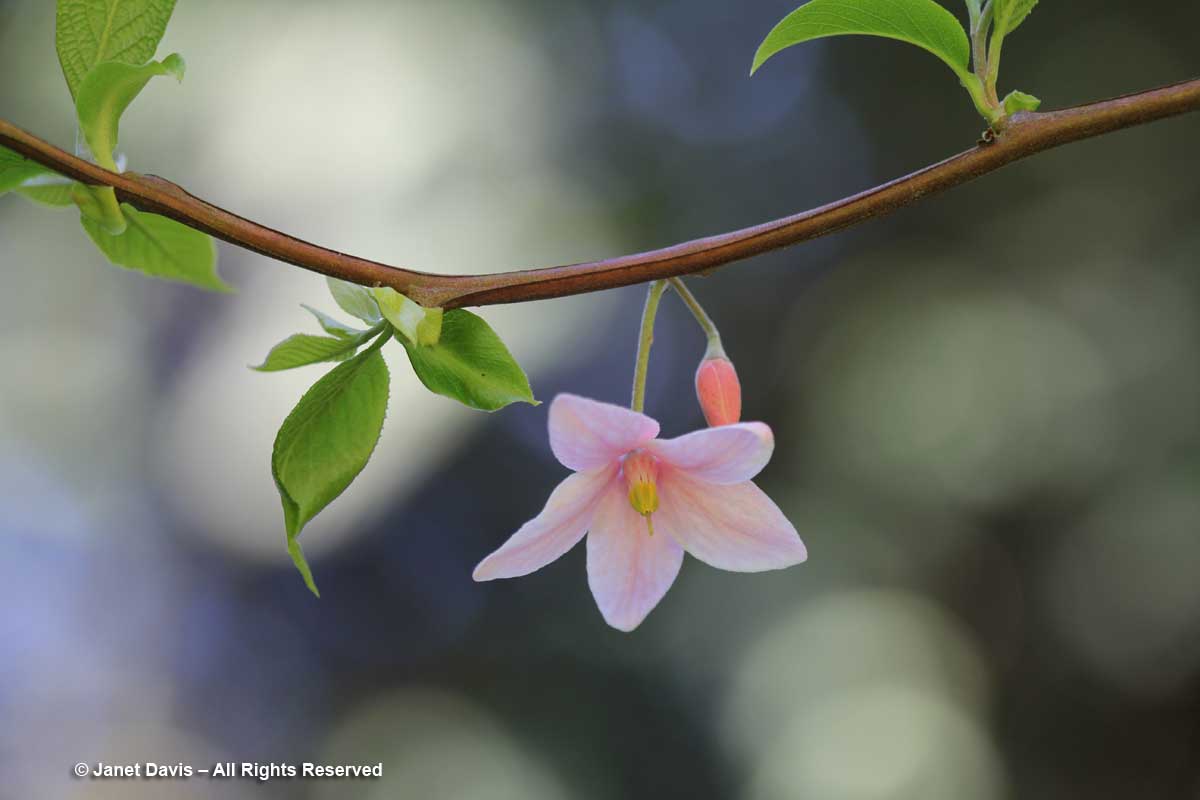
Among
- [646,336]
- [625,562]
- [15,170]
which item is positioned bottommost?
[625,562]

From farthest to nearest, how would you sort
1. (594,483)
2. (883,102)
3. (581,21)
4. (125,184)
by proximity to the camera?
(581,21) < (883,102) < (594,483) < (125,184)

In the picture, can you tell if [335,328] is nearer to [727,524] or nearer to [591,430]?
[591,430]

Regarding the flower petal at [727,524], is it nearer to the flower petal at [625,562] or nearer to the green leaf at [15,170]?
the flower petal at [625,562]

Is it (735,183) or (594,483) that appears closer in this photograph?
(594,483)

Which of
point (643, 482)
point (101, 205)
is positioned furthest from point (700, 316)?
point (101, 205)

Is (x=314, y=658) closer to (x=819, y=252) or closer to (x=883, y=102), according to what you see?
(x=819, y=252)

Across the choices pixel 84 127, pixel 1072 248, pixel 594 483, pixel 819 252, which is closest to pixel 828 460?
pixel 819 252

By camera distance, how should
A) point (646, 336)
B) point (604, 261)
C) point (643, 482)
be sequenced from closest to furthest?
1. point (604, 261)
2. point (646, 336)
3. point (643, 482)
